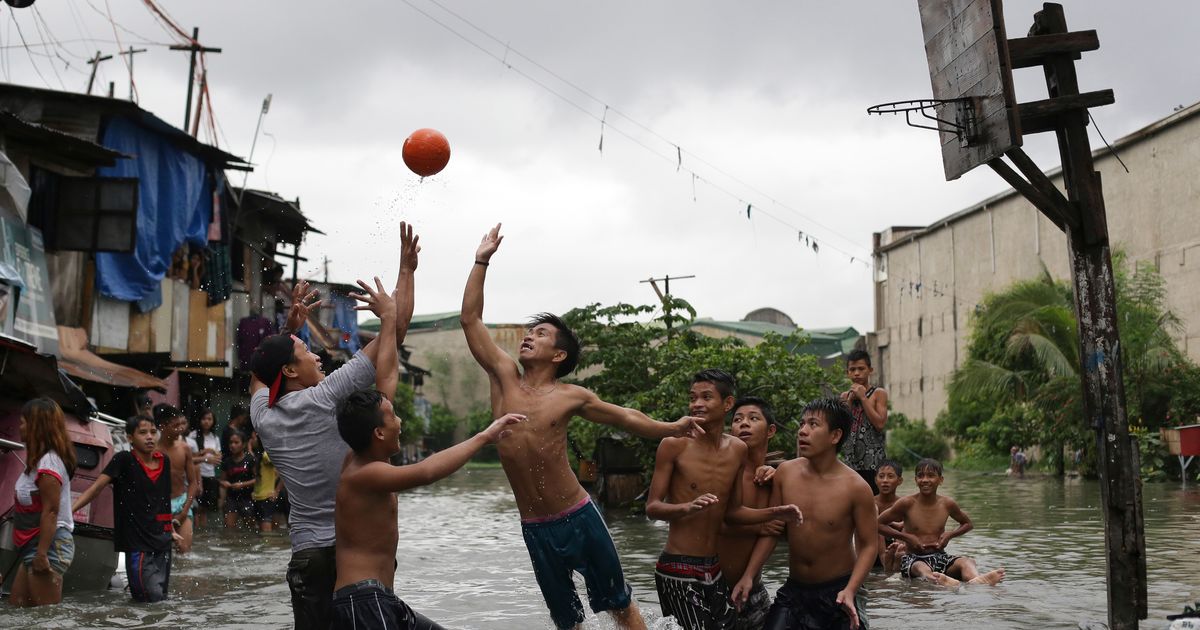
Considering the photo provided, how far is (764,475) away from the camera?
6008 mm

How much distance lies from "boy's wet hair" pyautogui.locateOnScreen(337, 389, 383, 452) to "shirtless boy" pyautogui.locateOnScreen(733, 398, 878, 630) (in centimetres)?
203

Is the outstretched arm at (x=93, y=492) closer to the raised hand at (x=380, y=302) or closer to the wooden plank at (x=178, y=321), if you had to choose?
the raised hand at (x=380, y=302)

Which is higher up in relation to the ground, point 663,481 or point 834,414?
point 834,414

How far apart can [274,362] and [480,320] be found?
1218 mm

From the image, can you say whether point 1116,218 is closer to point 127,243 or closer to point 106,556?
point 127,243

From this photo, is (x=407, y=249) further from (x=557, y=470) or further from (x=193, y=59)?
(x=193, y=59)

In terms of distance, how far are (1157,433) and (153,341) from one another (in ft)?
72.8

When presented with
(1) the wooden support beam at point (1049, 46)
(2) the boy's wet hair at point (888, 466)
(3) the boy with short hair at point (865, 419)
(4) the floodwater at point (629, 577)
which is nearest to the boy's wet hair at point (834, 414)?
(4) the floodwater at point (629, 577)

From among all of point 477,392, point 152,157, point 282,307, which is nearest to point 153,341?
point 152,157

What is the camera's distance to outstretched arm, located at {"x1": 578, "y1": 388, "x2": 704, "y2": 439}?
5848 millimetres

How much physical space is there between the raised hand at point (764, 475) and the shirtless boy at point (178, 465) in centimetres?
540

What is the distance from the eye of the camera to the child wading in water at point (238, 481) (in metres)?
16.6

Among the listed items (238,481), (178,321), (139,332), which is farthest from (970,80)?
(178,321)

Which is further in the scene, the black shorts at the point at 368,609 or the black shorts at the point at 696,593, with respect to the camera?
the black shorts at the point at 696,593
